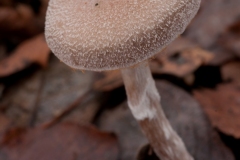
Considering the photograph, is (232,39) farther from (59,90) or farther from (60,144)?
(60,144)

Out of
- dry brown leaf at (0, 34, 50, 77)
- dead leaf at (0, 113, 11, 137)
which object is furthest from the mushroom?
dry brown leaf at (0, 34, 50, 77)

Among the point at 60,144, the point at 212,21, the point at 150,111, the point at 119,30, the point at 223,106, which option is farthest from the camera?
the point at 212,21

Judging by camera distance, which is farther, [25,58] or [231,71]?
[25,58]

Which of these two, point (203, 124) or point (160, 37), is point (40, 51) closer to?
point (203, 124)

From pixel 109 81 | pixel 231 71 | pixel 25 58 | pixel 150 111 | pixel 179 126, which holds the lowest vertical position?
pixel 231 71

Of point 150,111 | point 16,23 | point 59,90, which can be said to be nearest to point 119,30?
point 150,111

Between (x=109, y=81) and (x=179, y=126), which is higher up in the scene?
(x=109, y=81)

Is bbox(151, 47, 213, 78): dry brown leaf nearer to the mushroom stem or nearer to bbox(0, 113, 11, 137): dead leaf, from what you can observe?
the mushroom stem
